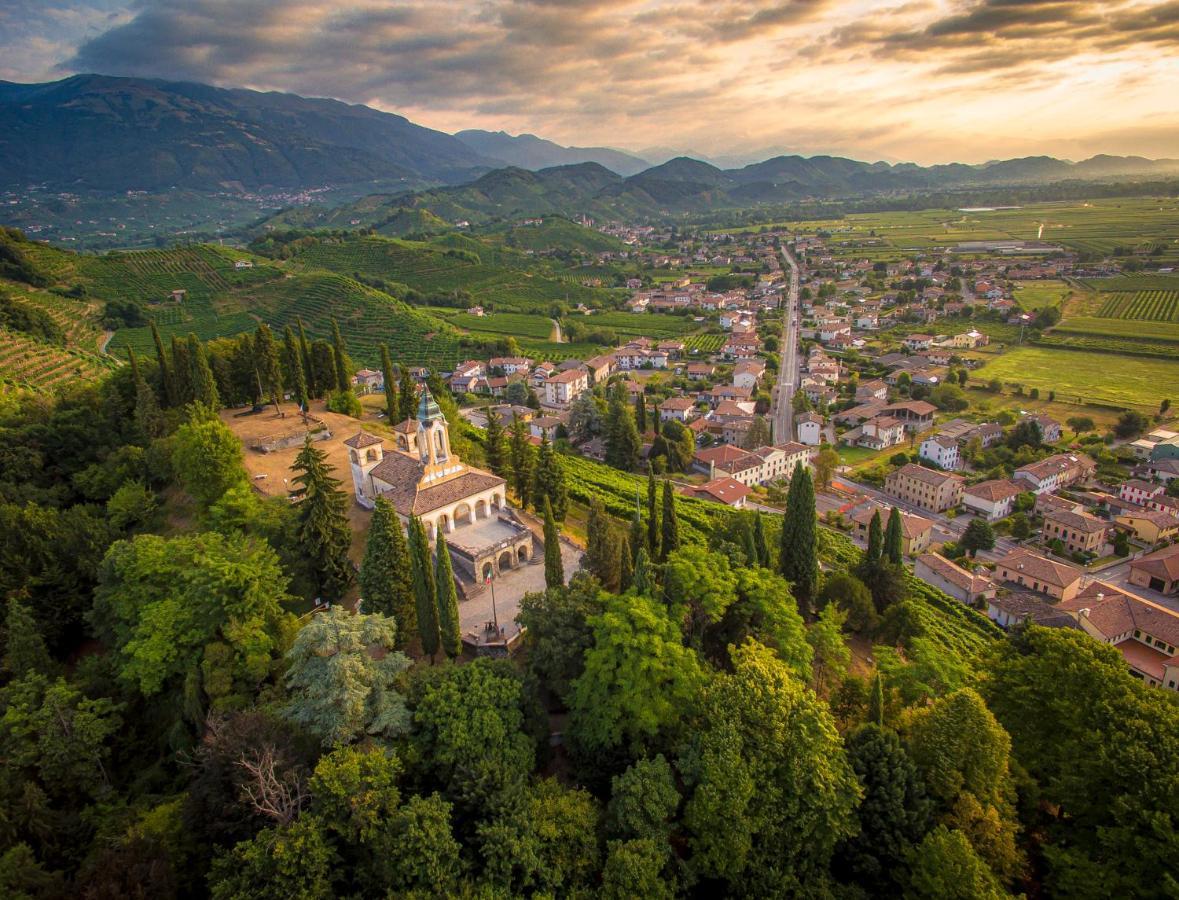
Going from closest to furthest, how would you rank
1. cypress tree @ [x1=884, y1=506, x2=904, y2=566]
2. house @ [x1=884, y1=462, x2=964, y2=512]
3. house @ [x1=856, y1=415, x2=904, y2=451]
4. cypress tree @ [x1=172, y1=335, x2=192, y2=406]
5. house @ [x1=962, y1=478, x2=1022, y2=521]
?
cypress tree @ [x1=884, y1=506, x2=904, y2=566], cypress tree @ [x1=172, y1=335, x2=192, y2=406], house @ [x1=962, y1=478, x2=1022, y2=521], house @ [x1=884, y1=462, x2=964, y2=512], house @ [x1=856, y1=415, x2=904, y2=451]

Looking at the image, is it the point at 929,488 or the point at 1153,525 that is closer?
the point at 1153,525

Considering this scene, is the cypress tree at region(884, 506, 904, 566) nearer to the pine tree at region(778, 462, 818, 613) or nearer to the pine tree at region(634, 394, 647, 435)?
the pine tree at region(778, 462, 818, 613)

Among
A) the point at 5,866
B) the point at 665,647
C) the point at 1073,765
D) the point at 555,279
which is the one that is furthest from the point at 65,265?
the point at 1073,765

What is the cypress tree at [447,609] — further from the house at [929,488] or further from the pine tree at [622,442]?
the house at [929,488]

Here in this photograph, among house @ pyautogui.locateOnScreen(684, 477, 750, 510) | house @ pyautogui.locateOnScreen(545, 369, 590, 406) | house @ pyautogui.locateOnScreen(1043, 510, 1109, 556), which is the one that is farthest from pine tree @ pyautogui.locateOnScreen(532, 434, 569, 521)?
house @ pyautogui.locateOnScreen(545, 369, 590, 406)

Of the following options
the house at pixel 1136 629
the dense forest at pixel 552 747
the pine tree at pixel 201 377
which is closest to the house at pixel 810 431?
the house at pixel 1136 629

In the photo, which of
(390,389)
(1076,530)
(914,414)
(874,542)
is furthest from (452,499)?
(914,414)

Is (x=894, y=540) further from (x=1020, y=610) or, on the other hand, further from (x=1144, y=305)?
(x=1144, y=305)

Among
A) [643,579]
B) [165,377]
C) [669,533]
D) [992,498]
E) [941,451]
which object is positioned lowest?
[992,498]
